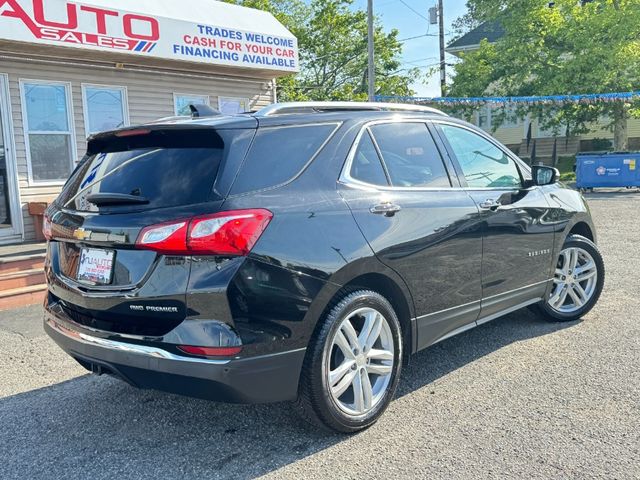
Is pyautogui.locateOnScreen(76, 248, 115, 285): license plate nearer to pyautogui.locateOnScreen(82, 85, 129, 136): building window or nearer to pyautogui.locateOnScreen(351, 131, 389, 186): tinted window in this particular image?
pyautogui.locateOnScreen(351, 131, 389, 186): tinted window

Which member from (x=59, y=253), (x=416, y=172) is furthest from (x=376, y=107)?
(x=59, y=253)

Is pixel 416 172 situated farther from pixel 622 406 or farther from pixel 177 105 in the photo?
pixel 177 105

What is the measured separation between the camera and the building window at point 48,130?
8.92 meters

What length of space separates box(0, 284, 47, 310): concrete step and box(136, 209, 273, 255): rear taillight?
4.54 m

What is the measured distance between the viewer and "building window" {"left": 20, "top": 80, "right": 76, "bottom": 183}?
8922mm

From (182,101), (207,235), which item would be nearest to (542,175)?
(207,235)

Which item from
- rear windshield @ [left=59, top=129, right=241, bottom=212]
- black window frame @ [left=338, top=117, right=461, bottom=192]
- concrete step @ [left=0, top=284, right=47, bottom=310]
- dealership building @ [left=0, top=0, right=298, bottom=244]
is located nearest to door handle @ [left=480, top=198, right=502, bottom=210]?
black window frame @ [left=338, top=117, right=461, bottom=192]

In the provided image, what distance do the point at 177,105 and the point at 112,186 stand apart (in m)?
8.06

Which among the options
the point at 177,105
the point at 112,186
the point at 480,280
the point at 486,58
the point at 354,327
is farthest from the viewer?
the point at 486,58

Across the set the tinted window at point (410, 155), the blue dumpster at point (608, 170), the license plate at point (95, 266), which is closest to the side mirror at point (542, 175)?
the tinted window at point (410, 155)

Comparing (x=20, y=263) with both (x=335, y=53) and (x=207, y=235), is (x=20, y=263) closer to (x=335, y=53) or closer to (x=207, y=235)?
(x=207, y=235)

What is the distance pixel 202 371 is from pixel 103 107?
826cm

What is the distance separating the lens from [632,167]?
18.2 meters

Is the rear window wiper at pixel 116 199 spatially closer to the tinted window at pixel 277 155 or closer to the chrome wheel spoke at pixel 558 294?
the tinted window at pixel 277 155
